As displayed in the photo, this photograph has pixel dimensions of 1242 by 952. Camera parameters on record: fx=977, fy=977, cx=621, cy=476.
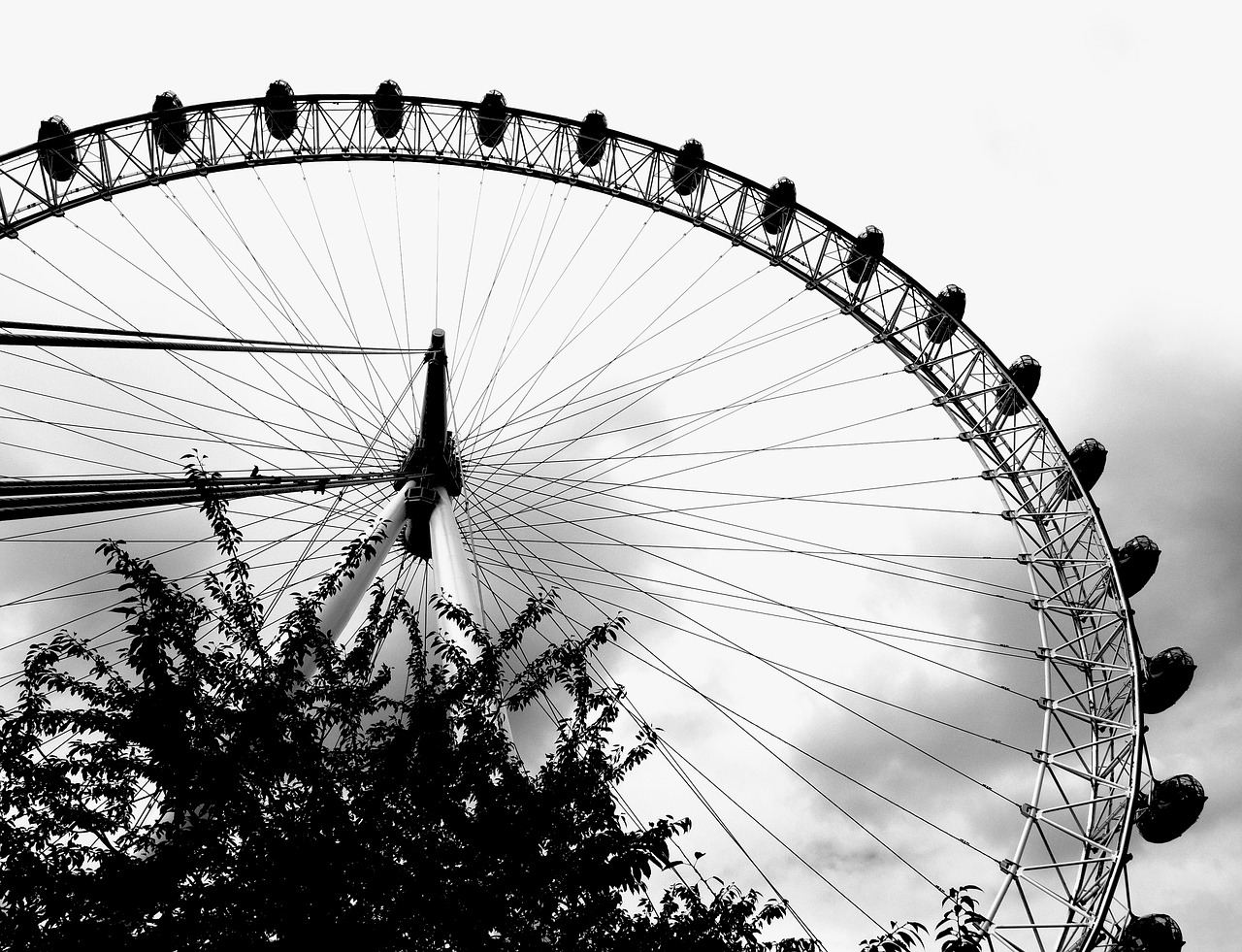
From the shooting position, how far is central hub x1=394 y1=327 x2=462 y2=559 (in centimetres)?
2400

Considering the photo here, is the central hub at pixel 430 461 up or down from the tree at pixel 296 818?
up

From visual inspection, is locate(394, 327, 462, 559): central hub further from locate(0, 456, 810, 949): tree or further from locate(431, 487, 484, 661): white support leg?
locate(0, 456, 810, 949): tree

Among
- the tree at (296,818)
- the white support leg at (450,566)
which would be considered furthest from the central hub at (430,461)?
the tree at (296,818)

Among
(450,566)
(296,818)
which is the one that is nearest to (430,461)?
(450,566)

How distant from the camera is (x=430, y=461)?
24562 mm

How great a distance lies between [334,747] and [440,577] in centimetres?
802

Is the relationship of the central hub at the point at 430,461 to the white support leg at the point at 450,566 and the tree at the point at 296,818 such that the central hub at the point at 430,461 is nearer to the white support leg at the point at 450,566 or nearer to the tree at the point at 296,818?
the white support leg at the point at 450,566

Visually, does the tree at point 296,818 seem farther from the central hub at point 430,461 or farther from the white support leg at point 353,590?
the central hub at point 430,461

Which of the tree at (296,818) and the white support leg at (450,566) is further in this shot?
the white support leg at (450,566)

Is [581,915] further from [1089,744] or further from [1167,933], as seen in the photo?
[1089,744]

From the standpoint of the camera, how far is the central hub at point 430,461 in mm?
24000

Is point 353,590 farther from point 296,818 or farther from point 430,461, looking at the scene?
point 296,818

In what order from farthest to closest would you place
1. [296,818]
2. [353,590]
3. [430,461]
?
[430,461] → [353,590] → [296,818]

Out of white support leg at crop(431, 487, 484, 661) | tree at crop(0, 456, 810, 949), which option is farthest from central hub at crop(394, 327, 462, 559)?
tree at crop(0, 456, 810, 949)
